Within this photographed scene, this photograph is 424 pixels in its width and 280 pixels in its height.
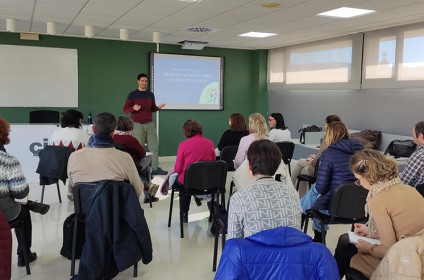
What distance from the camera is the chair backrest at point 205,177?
11.9 feet

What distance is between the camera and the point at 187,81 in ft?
29.1

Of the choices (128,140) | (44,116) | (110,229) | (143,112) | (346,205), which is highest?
(143,112)

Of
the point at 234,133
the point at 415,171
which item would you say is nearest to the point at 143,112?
the point at 234,133

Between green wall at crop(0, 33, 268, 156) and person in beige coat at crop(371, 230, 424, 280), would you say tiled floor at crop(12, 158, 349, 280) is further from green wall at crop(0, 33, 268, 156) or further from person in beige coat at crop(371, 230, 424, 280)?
green wall at crop(0, 33, 268, 156)

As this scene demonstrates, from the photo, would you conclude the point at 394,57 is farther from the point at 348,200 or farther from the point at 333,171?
the point at 348,200

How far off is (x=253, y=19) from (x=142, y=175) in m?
2.83

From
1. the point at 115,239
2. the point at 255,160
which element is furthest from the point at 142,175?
the point at 255,160

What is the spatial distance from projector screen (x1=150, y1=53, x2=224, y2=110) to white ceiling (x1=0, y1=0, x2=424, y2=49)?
3.38 feet

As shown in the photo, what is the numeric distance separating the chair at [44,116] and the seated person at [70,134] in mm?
3054

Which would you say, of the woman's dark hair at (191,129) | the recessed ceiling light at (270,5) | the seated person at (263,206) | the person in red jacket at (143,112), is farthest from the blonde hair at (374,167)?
the person in red jacket at (143,112)

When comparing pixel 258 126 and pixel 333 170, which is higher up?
pixel 258 126

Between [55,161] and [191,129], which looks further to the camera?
[55,161]

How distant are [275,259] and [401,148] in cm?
490

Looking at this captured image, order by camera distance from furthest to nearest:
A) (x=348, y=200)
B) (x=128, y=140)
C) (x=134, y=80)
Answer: (x=134, y=80)
(x=128, y=140)
(x=348, y=200)
